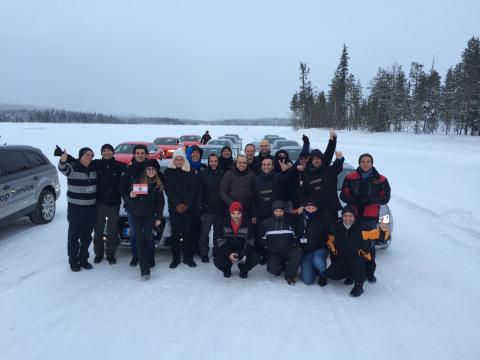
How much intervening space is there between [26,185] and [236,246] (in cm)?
452

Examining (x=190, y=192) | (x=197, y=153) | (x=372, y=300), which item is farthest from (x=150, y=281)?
(x=372, y=300)

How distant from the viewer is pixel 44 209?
283 inches

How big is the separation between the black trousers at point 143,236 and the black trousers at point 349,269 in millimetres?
2592

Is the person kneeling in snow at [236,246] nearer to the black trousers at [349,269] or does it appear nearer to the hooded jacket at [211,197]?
the hooded jacket at [211,197]

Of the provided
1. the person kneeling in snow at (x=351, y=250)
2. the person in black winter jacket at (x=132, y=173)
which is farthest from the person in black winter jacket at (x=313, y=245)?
the person in black winter jacket at (x=132, y=173)

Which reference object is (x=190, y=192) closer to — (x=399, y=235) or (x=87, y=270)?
(x=87, y=270)

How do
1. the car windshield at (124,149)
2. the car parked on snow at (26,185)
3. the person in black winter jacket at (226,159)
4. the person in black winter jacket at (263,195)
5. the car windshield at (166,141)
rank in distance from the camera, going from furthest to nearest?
1. the car windshield at (166,141)
2. the car windshield at (124,149)
3. the person in black winter jacket at (226,159)
4. the car parked on snow at (26,185)
5. the person in black winter jacket at (263,195)

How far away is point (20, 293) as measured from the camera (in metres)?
4.30

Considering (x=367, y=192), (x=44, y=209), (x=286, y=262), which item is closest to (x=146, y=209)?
(x=286, y=262)

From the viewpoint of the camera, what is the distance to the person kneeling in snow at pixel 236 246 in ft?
16.0

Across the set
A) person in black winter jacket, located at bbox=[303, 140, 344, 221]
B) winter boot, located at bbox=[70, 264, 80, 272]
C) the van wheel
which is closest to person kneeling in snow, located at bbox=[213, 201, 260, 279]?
person in black winter jacket, located at bbox=[303, 140, 344, 221]

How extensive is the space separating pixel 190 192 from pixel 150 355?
2.49m

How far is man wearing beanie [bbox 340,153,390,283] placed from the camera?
16.3 ft

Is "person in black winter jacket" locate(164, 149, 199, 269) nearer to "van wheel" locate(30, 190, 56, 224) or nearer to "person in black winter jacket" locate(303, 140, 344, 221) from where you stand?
"person in black winter jacket" locate(303, 140, 344, 221)
